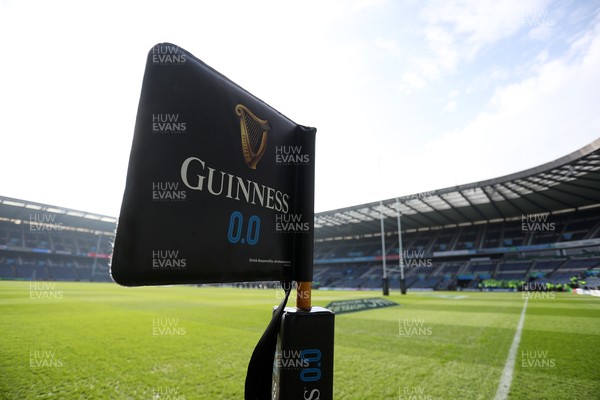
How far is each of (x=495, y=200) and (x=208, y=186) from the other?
35.1 meters

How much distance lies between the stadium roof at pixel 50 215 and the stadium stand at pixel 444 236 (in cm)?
13

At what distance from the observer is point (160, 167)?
835 mm

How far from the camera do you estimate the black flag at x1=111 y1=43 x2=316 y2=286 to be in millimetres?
793

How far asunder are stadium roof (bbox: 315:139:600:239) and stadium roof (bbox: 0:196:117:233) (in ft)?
107

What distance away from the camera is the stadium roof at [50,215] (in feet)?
126

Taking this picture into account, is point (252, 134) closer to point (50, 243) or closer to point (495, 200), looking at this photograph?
point (495, 200)

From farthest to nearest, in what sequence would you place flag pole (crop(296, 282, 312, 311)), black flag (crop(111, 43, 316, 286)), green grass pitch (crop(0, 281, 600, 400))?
green grass pitch (crop(0, 281, 600, 400))
flag pole (crop(296, 282, 312, 311))
black flag (crop(111, 43, 316, 286))

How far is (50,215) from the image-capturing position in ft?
142

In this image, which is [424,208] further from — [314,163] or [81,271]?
[81,271]

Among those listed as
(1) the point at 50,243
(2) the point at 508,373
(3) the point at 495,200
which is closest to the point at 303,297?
(2) the point at 508,373

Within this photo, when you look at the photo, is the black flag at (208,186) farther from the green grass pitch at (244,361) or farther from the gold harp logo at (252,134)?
the green grass pitch at (244,361)

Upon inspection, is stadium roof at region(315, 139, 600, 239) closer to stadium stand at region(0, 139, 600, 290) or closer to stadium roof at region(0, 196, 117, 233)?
stadium stand at region(0, 139, 600, 290)

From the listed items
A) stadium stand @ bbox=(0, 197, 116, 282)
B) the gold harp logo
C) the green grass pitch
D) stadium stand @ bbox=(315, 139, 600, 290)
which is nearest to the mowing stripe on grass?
the green grass pitch

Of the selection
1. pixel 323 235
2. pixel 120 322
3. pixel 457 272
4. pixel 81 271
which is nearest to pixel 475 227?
pixel 457 272
